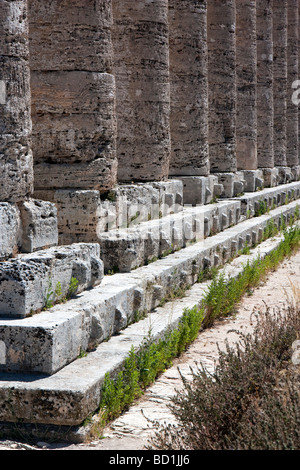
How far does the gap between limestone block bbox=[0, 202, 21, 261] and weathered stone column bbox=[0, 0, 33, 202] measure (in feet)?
0.30

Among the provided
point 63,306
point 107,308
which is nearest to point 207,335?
point 107,308

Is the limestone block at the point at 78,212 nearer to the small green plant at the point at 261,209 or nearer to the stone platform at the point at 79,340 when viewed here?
the stone platform at the point at 79,340

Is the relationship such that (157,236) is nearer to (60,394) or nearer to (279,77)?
(60,394)

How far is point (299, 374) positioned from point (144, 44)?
608cm

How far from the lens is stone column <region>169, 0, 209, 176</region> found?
1188 centimetres

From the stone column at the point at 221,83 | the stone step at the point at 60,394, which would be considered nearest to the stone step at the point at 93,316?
the stone step at the point at 60,394

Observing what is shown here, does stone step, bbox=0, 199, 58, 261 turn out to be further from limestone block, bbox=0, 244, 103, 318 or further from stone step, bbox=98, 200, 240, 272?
stone step, bbox=98, 200, 240, 272

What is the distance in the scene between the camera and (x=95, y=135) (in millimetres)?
7773

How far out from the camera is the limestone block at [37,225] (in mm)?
5945

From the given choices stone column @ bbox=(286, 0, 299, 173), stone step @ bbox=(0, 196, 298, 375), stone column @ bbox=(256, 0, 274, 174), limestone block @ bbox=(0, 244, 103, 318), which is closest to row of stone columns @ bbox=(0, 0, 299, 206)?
limestone block @ bbox=(0, 244, 103, 318)

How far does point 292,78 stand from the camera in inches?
877

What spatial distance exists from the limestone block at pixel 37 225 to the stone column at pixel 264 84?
12.7m
